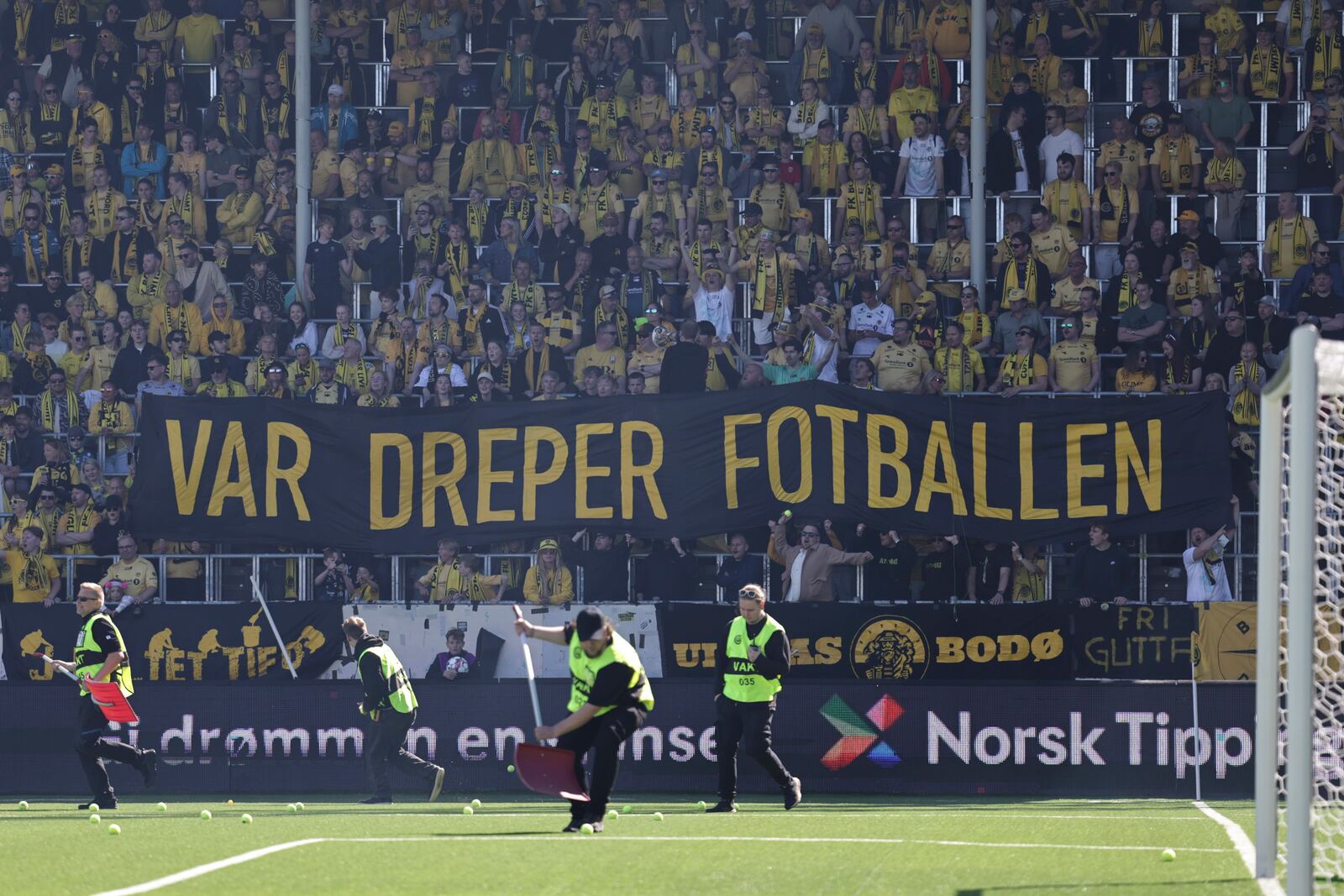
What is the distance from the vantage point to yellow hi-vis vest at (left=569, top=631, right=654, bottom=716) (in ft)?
38.2

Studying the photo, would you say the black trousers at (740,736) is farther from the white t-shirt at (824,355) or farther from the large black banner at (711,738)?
the white t-shirt at (824,355)

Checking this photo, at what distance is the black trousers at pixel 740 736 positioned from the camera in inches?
568

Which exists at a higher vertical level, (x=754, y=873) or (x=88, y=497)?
(x=88, y=497)

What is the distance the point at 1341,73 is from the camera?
22625 mm

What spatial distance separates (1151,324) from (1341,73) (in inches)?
193

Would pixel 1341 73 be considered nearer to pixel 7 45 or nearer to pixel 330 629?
pixel 330 629

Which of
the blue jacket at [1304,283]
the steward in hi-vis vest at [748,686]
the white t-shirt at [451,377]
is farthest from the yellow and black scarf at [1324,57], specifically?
the steward in hi-vis vest at [748,686]

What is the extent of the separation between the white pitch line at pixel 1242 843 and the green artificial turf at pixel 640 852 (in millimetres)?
87

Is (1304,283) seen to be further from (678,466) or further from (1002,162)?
(678,466)

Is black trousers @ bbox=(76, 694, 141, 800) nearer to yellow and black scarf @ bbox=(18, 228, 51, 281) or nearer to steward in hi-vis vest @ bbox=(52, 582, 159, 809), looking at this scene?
steward in hi-vis vest @ bbox=(52, 582, 159, 809)

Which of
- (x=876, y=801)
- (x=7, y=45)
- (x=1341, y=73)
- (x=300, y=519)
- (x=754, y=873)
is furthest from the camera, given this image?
(x=7, y=45)

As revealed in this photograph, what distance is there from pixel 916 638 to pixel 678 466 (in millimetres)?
3025

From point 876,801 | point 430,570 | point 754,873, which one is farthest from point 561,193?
point 754,873

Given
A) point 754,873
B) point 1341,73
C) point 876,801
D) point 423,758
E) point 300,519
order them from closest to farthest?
point 754,873 → point 876,801 → point 423,758 → point 300,519 → point 1341,73
